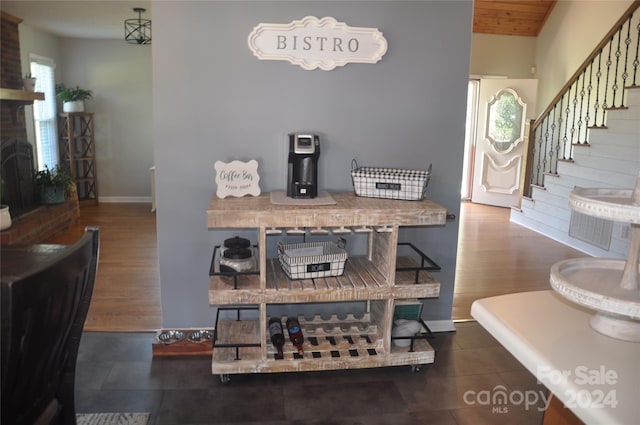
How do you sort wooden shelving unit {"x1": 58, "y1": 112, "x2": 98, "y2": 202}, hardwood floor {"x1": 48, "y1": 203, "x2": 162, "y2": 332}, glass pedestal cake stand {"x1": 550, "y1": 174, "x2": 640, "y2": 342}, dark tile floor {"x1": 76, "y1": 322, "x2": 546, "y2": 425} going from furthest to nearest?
wooden shelving unit {"x1": 58, "y1": 112, "x2": 98, "y2": 202}, hardwood floor {"x1": 48, "y1": 203, "x2": 162, "y2": 332}, dark tile floor {"x1": 76, "y1": 322, "x2": 546, "y2": 425}, glass pedestal cake stand {"x1": 550, "y1": 174, "x2": 640, "y2": 342}

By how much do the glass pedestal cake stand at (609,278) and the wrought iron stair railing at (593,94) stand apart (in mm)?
4204

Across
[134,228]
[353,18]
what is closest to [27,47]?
[134,228]

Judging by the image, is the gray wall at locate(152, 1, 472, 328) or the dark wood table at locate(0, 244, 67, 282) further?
the gray wall at locate(152, 1, 472, 328)

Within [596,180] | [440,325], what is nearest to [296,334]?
[440,325]

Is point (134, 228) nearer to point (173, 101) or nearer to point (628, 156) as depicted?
point (173, 101)

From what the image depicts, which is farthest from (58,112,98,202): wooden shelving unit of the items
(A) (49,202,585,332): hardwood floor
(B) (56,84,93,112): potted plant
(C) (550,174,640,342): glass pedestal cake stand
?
(C) (550,174,640,342): glass pedestal cake stand

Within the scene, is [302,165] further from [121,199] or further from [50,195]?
[121,199]

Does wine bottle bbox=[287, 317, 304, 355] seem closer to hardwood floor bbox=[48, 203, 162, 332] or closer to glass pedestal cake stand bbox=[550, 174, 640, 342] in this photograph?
hardwood floor bbox=[48, 203, 162, 332]

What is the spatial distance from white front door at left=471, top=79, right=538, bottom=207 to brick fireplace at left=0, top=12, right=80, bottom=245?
18.5 feet

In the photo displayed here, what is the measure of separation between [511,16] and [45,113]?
256 inches

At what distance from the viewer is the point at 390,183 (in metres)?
2.61

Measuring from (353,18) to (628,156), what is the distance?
3312 mm

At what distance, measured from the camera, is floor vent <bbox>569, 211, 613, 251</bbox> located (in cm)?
483

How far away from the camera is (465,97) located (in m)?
2.91
